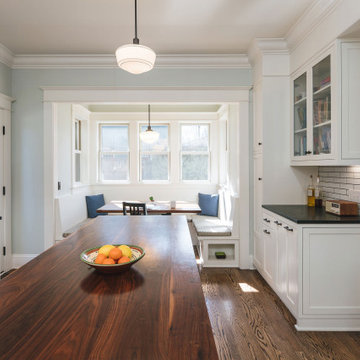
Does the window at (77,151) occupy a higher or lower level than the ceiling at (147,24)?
lower

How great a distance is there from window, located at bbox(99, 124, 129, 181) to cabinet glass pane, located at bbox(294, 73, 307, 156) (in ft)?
11.2

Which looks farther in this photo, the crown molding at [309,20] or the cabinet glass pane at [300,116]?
the cabinet glass pane at [300,116]

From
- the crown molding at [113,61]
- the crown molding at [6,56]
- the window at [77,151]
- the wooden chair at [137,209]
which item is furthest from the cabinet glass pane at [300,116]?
the window at [77,151]

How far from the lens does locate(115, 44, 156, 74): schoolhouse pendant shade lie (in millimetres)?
1779

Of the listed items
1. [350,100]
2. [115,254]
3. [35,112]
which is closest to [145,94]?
[35,112]

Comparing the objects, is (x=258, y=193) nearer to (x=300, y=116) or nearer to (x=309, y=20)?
(x=300, y=116)

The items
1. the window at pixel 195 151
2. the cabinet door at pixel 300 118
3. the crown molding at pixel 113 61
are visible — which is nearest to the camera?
the cabinet door at pixel 300 118

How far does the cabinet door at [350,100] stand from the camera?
2258mm

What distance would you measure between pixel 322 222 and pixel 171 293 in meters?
1.62

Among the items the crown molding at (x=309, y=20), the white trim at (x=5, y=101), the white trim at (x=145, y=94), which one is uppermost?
the crown molding at (x=309, y=20)

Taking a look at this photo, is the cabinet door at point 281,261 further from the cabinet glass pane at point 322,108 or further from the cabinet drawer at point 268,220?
the cabinet glass pane at point 322,108

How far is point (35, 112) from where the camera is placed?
3.70 meters

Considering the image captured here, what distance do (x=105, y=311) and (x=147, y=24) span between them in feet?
9.09

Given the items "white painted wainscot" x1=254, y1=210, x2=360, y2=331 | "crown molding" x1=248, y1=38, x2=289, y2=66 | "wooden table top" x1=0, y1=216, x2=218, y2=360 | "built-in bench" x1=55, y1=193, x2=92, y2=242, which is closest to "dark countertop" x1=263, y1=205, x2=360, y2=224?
"white painted wainscot" x1=254, y1=210, x2=360, y2=331
